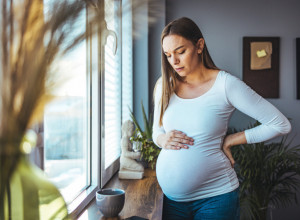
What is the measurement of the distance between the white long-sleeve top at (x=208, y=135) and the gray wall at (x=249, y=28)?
1.78 meters

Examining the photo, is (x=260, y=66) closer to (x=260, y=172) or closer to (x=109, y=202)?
(x=260, y=172)

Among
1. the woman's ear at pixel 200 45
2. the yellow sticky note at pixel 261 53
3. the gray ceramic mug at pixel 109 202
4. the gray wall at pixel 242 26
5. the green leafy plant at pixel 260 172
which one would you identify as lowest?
the green leafy plant at pixel 260 172

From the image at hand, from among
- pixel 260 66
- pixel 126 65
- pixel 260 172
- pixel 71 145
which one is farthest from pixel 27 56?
pixel 260 66

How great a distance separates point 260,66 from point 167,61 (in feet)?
5.96

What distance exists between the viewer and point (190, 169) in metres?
1.31

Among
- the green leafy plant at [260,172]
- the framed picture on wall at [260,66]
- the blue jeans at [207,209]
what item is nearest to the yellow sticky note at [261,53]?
the framed picture on wall at [260,66]

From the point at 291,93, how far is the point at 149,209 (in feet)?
7.72

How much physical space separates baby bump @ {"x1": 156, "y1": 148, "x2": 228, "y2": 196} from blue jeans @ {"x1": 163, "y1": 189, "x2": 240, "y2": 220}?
79 millimetres

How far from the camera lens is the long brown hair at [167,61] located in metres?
1.39

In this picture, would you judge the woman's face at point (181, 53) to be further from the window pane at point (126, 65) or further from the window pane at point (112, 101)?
the window pane at point (126, 65)

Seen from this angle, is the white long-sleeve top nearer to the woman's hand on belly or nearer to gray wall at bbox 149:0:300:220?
the woman's hand on belly

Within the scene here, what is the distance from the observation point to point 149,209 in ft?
4.32

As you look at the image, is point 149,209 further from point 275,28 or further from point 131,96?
point 275,28

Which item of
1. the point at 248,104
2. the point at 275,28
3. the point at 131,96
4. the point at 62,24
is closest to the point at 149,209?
the point at 248,104
